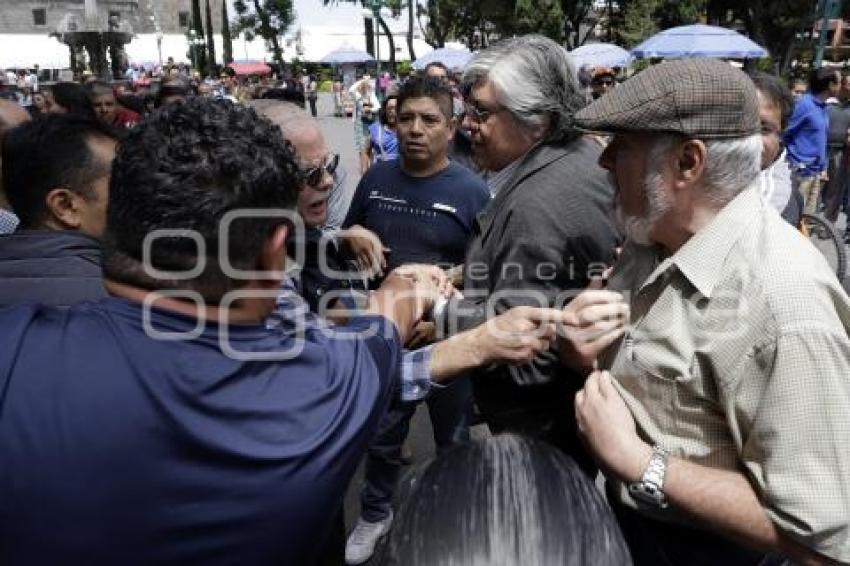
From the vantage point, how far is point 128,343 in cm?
103

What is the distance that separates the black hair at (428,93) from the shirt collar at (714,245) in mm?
2331

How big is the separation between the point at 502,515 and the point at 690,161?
85 centimetres

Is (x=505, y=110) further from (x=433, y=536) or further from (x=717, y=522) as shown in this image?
(x=433, y=536)

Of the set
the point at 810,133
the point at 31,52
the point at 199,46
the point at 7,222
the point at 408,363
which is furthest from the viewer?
the point at 31,52

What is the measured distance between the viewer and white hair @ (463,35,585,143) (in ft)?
6.91

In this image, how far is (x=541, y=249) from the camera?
6.07 ft

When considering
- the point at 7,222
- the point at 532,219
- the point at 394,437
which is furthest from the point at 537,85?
the point at 7,222

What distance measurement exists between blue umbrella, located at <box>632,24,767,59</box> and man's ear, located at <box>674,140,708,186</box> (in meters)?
12.1

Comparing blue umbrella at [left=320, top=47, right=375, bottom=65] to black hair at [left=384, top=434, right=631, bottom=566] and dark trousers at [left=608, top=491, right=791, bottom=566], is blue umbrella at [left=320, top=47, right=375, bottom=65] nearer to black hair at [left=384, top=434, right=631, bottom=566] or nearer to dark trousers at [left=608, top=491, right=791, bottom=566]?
dark trousers at [left=608, top=491, right=791, bottom=566]

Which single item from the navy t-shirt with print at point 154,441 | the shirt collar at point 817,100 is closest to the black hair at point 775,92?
the navy t-shirt with print at point 154,441

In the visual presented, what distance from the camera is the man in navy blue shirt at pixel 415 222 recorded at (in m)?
3.24

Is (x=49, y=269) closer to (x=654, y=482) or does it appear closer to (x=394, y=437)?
(x=654, y=482)

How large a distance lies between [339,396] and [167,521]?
0.31 metres

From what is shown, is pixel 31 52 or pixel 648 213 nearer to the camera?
pixel 648 213
